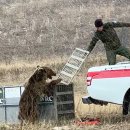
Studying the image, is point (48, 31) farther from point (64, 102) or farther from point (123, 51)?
point (64, 102)

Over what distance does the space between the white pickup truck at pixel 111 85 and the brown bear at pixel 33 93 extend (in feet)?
3.21

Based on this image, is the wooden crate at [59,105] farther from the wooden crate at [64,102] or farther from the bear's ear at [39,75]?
the bear's ear at [39,75]

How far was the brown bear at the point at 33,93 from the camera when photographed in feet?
42.1

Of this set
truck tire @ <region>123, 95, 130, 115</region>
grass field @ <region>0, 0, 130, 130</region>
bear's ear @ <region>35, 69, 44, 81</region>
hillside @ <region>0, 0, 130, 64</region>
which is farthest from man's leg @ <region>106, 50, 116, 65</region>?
hillside @ <region>0, 0, 130, 64</region>

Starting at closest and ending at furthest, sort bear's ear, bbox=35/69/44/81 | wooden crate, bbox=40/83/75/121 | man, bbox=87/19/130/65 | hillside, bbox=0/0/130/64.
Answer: bear's ear, bbox=35/69/44/81 < wooden crate, bbox=40/83/75/121 < man, bbox=87/19/130/65 < hillside, bbox=0/0/130/64

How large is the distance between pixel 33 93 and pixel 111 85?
1.81 meters

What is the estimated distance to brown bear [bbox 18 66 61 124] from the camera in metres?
12.8

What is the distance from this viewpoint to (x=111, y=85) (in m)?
12.5

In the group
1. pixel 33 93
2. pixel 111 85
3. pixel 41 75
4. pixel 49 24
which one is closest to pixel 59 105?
pixel 33 93

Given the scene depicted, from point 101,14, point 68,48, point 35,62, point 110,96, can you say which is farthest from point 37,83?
point 101,14

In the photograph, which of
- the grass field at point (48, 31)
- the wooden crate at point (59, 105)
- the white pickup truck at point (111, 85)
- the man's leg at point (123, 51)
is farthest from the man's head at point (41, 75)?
the grass field at point (48, 31)

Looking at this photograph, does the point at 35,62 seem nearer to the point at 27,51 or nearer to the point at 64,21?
the point at 27,51

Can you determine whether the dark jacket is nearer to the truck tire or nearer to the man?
the man

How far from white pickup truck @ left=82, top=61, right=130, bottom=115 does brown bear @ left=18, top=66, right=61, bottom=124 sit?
3.21 ft
